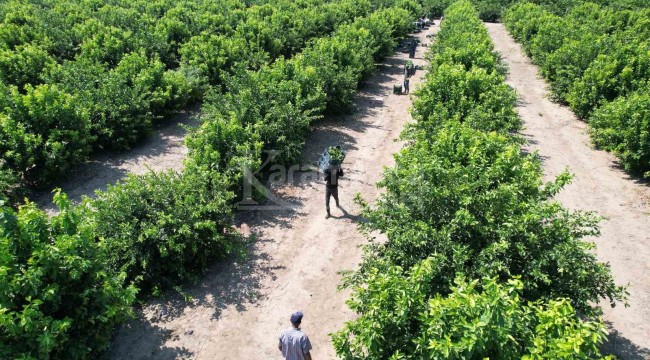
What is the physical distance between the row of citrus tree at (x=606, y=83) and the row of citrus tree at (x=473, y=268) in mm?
7662

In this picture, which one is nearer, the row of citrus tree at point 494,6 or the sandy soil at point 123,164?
the sandy soil at point 123,164

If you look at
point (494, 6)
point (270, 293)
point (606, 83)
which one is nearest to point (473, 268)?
point (270, 293)

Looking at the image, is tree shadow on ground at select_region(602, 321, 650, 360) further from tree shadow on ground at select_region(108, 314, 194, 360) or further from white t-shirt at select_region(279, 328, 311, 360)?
tree shadow on ground at select_region(108, 314, 194, 360)

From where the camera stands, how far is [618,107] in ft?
47.9

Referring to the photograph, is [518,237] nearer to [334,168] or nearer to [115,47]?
[334,168]

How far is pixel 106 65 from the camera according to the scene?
55.5 feet

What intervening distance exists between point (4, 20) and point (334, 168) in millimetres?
20690

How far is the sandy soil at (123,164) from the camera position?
12625 mm

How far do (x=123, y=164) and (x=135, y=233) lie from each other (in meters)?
6.12

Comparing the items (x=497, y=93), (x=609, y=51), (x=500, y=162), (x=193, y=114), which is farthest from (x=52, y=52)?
(x=609, y=51)

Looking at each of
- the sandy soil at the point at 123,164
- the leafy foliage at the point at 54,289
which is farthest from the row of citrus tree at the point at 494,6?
the leafy foliage at the point at 54,289

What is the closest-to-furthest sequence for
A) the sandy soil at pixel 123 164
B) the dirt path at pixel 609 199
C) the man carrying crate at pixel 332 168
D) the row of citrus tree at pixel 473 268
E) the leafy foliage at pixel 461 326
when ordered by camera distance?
the leafy foliage at pixel 461 326 < the row of citrus tree at pixel 473 268 < the dirt path at pixel 609 199 < the man carrying crate at pixel 332 168 < the sandy soil at pixel 123 164

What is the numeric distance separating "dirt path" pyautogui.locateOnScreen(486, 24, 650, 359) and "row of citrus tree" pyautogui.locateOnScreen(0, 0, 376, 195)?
40.9ft

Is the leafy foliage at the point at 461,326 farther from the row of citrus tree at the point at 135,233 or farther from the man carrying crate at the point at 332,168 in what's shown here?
the man carrying crate at the point at 332,168
